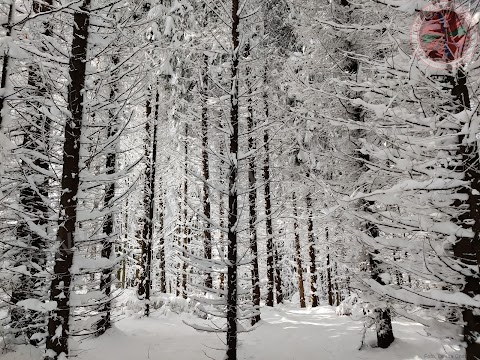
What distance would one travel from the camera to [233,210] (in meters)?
6.35

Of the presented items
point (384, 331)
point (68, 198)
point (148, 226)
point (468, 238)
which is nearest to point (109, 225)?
point (148, 226)

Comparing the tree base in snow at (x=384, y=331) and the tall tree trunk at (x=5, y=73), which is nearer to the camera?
the tall tree trunk at (x=5, y=73)

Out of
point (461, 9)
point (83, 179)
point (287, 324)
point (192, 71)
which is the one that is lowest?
point (287, 324)

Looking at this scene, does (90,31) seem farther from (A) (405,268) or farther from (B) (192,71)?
(B) (192,71)

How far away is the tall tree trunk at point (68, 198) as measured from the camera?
4.34 metres

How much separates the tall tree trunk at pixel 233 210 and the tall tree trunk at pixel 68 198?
2.63 metres

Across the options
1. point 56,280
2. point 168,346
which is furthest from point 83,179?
point 168,346

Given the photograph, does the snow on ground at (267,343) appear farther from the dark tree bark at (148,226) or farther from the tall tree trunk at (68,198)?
the tall tree trunk at (68,198)

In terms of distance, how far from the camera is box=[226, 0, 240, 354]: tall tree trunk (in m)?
5.88

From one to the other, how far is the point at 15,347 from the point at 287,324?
8.12 meters

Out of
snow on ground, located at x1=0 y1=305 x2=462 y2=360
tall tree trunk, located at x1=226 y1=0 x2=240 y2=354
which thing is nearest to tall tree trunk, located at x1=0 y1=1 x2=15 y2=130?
tall tree trunk, located at x1=226 y1=0 x2=240 y2=354

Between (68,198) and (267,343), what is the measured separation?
724 centimetres

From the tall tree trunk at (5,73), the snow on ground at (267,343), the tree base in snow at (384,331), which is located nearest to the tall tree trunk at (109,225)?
the snow on ground at (267,343)

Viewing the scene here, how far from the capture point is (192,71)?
13375 millimetres
